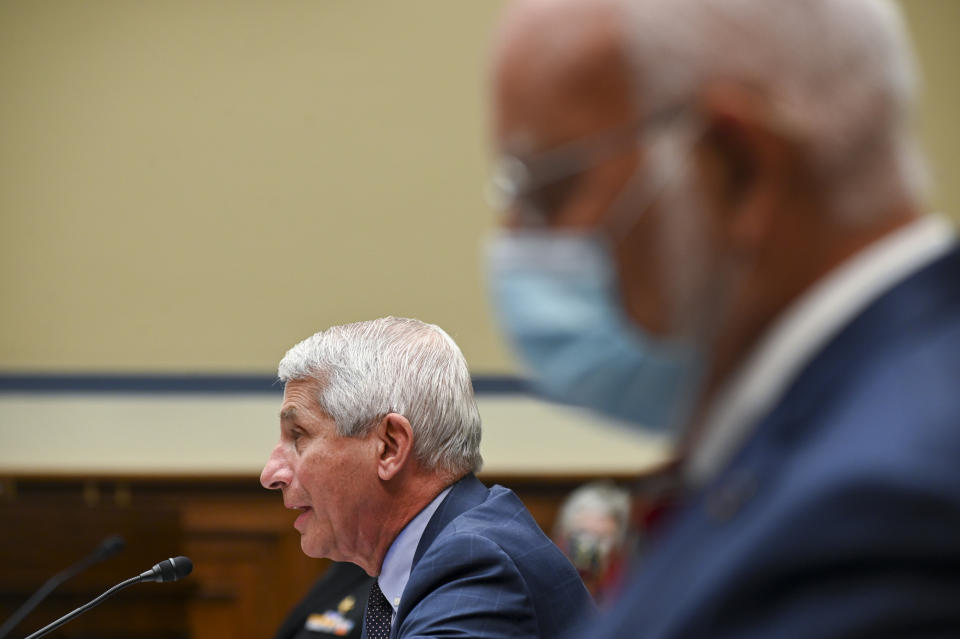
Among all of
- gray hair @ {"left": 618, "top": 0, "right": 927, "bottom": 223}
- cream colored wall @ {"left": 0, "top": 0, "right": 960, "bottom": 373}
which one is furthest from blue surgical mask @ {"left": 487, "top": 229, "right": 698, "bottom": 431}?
cream colored wall @ {"left": 0, "top": 0, "right": 960, "bottom": 373}

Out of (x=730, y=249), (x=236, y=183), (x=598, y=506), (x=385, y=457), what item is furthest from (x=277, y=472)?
(x=236, y=183)

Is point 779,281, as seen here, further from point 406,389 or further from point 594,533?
point 594,533

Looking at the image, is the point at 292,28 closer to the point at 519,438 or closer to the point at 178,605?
the point at 519,438

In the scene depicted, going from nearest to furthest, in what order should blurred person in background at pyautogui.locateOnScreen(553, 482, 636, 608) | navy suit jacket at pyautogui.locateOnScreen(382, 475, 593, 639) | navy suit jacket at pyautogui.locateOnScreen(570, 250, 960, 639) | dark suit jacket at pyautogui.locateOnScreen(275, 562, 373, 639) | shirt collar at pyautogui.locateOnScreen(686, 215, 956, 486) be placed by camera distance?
navy suit jacket at pyautogui.locateOnScreen(570, 250, 960, 639)
shirt collar at pyautogui.locateOnScreen(686, 215, 956, 486)
navy suit jacket at pyautogui.locateOnScreen(382, 475, 593, 639)
dark suit jacket at pyautogui.locateOnScreen(275, 562, 373, 639)
blurred person in background at pyautogui.locateOnScreen(553, 482, 636, 608)

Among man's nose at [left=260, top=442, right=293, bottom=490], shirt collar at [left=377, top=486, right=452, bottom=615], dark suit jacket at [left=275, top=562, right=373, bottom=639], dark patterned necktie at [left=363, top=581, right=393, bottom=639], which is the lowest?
dark suit jacket at [left=275, top=562, right=373, bottom=639]

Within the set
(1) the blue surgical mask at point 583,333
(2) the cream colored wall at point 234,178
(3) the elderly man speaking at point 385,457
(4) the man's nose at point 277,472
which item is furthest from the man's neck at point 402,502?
(2) the cream colored wall at point 234,178

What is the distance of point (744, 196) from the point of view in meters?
0.82

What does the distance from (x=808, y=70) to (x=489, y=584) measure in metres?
1.48

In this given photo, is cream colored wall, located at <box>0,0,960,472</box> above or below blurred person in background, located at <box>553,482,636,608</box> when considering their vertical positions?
above

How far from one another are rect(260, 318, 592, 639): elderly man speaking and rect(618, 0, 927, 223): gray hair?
153 centimetres

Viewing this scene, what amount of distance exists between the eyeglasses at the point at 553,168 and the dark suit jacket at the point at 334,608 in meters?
1.95

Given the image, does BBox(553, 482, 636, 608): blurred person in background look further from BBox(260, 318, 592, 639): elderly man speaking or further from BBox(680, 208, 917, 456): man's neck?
BBox(680, 208, 917, 456): man's neck

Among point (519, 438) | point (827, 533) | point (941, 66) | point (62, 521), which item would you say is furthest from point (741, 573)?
point (941, 66)

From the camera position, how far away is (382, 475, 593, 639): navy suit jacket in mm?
2080
